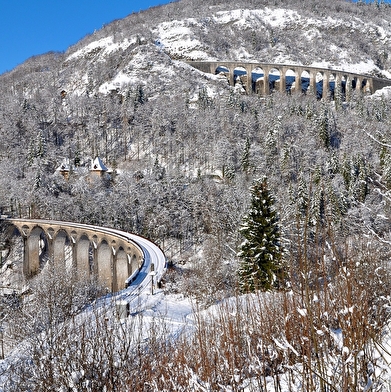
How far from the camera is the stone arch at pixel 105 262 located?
39.2m

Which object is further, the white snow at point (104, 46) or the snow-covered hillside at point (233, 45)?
the white snow at point (104, 46)

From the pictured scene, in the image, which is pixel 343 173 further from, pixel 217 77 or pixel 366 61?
pixel 366 61

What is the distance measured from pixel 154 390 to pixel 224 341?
1112mm

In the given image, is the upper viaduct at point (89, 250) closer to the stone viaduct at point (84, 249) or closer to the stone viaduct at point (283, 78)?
the stone viaduct at point (84, 249)

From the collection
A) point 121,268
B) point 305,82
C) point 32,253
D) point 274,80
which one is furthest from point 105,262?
point 305,82

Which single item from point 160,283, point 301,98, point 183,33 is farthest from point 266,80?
point 160,283

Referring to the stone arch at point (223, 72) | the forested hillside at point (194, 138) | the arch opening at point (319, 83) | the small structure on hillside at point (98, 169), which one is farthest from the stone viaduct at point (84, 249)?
the arch opening at point (319, 83)

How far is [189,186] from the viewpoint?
2440 inches

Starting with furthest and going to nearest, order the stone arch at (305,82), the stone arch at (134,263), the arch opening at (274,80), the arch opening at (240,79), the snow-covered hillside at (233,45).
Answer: the stone arch at (305,82) → the arch opening at (274,80) → the arch opening at (240,79) → the snow-covered hillside at (233,45) → the stone arch at (134,263)

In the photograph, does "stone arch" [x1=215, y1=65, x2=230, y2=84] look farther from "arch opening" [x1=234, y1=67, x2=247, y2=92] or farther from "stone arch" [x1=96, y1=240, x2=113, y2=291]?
"stone arch" [x1=96, y1=240, x2=113, y2=291]

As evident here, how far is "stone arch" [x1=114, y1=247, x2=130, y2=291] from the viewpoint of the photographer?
35.6m

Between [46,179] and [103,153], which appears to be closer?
[46,179]

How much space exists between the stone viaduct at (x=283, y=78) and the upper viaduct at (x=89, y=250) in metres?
88.7

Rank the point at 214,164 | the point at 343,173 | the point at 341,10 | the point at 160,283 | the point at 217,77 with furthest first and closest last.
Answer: the point at 341,10
the point at 217,77
the point at 214,164
the point at 343,173
the point at 160,283
